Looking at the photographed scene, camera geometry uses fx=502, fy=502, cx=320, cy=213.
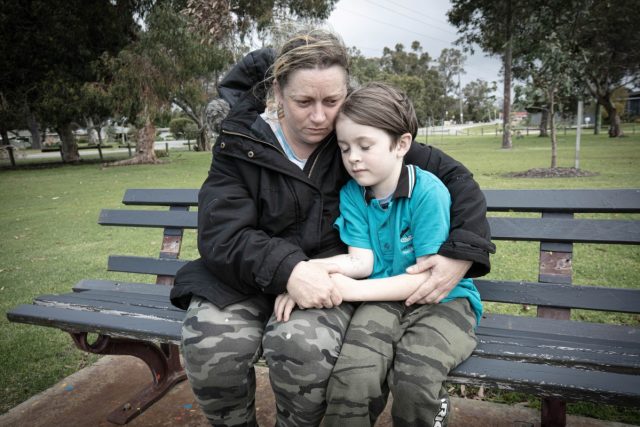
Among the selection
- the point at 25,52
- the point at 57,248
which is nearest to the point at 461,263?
the point at 57,248

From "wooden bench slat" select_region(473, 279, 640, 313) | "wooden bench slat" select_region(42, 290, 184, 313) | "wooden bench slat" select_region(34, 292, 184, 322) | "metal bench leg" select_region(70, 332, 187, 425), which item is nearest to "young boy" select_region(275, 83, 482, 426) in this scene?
"wooden bench slat" select_region(473, 279, 640, 313)

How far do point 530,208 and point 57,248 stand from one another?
567 centimetres

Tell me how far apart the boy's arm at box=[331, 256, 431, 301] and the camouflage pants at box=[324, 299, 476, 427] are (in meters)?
0.10

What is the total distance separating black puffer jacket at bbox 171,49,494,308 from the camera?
195 cm

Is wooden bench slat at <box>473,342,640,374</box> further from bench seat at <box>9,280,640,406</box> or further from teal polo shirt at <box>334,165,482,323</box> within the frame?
teal polo shirt at <box>334,165,482,323</box>

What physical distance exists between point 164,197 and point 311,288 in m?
1.59

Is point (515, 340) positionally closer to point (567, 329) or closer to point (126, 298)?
point (567, 329)

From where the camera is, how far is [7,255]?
5918 millimetres

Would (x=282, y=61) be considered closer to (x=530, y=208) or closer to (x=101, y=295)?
(x=530, y=208)

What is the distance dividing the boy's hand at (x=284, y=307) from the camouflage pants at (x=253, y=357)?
3 cm

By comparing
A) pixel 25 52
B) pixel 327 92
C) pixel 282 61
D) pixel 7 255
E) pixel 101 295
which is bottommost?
pixel 7 255

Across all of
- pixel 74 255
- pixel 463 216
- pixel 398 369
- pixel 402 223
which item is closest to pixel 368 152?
pixel 402 223

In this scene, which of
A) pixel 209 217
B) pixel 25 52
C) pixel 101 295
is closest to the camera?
pixel 209 217

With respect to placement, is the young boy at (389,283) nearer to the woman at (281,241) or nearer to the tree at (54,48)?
the woman at (281,241)
